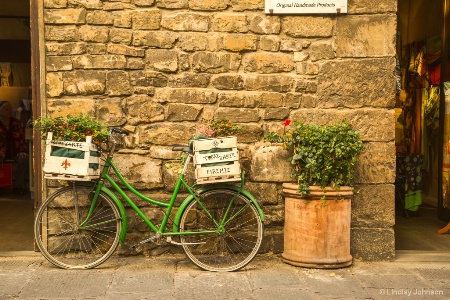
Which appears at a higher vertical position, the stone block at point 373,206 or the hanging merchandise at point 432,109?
the hanging merchandise at point 432,109

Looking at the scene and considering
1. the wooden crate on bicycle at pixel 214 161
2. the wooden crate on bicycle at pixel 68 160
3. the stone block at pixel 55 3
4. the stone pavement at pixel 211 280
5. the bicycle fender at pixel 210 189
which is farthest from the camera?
the stone block at pixel 55 3

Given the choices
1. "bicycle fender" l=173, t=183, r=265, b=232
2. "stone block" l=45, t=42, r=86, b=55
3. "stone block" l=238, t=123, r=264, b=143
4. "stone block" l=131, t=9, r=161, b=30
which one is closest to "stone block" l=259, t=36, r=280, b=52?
"stone block" l=238, t=123, r=264, b=143

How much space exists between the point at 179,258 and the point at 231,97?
4.98 feet

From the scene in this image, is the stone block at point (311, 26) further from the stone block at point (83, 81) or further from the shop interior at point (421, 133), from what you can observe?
the shop interior at point (421, 133)

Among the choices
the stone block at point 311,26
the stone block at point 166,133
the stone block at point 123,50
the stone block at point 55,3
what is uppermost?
the stone block at point 55,3

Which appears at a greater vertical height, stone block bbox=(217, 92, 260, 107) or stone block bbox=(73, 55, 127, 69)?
stone block bbox=(73, 55, 127, 69)

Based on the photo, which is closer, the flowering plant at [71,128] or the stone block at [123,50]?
the flowering plant at [71,128]

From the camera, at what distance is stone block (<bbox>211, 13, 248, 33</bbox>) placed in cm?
625

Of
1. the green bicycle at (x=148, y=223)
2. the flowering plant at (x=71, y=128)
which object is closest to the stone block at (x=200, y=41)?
the green bicycle at (x=148, y=223)

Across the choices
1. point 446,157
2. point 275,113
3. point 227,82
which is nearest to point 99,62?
point 227,82

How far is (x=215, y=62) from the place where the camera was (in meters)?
6.26

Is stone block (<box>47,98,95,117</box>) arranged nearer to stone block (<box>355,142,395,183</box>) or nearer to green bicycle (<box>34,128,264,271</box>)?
green bicycle (<box>34,128,264,271</box>)

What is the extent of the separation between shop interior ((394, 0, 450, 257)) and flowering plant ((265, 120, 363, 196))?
1483mm

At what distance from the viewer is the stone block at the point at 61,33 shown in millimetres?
6137
